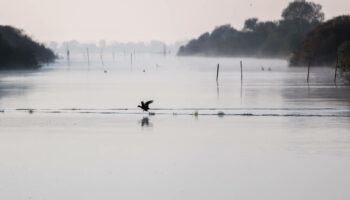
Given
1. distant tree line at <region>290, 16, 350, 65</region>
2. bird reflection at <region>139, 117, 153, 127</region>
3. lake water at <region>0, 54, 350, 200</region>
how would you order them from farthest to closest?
distant tree line at <region>290, 16, 350, 65</region>
bird reflection at <region>139, 117, 153, 127</region>
lake water at <region>0, 54, 350, 200</region>

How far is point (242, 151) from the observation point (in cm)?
2797

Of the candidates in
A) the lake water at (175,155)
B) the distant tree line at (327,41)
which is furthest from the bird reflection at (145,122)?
the distant tree line at (327,41)

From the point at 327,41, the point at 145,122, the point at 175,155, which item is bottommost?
the point at 145,122

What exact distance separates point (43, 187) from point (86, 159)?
505cm

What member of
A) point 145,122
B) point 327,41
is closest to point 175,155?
point 145,122

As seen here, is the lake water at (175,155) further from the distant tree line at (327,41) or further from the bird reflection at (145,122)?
the distant tree line at (327,41)

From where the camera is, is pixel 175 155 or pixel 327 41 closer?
pixel 175 155

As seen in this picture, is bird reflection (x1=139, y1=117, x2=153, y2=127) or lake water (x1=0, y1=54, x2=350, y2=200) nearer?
lake water (x1=0, y1=54, x2=350, y2=200)

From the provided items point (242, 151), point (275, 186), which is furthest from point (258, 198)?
point (242, 151)

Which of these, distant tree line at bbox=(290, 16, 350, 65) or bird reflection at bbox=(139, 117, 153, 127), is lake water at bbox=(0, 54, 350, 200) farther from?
distant tree line at bbox=(290, 16, 350, 65)

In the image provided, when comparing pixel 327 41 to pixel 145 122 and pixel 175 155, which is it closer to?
pixel 145 122

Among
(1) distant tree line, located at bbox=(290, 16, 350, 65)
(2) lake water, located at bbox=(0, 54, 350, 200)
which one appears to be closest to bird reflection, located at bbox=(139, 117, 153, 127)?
(2) lake water, located at bbox=(0, 54, 350, 200)

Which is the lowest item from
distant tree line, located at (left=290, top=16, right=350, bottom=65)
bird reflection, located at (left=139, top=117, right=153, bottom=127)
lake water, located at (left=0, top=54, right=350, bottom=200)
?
bird reflection, located at (left=139, top=117, right=153, bottom=127)

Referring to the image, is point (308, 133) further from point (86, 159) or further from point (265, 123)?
point (86, 159)
